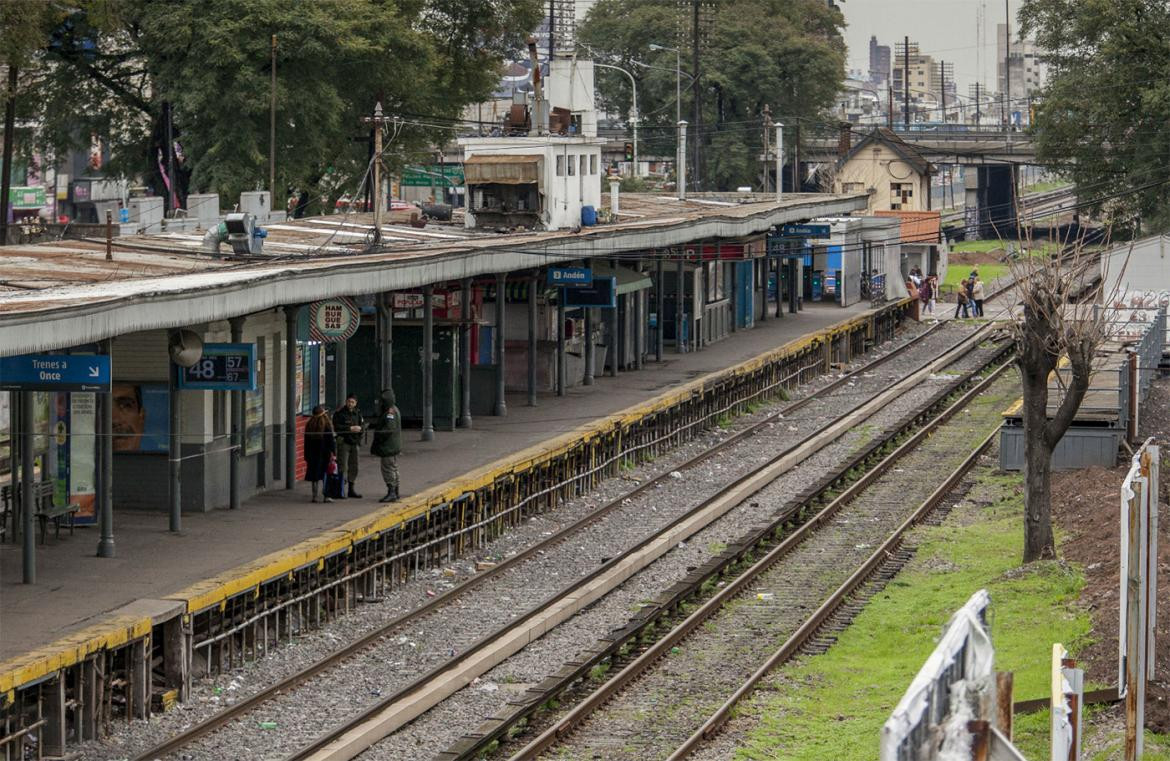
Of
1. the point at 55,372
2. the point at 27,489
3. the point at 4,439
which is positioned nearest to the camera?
the point at 55,372

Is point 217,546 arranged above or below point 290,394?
below

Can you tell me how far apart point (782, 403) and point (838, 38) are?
69.3 metres

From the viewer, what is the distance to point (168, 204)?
164ft

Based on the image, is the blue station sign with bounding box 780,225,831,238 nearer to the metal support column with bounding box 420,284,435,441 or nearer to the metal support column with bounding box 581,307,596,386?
the metal support column with bounding box 581,307,596,386

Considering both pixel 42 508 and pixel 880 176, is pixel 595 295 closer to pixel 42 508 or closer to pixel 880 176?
pixel 42 508

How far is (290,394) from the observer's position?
2141cm

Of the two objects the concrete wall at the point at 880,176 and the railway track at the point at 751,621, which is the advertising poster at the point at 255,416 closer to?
the railway track at the point at 751,621

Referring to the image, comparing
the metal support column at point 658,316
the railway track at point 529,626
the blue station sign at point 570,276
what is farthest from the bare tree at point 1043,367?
the metal support column at point 658,316

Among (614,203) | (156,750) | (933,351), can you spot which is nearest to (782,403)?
(614,203)

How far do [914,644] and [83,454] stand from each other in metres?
8.46

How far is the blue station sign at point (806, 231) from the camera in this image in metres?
47.8

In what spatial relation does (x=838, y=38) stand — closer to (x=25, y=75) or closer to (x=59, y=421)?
(x=25, y=75)

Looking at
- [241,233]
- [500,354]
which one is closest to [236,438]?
[241,233]

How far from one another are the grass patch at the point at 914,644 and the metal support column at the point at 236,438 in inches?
282
